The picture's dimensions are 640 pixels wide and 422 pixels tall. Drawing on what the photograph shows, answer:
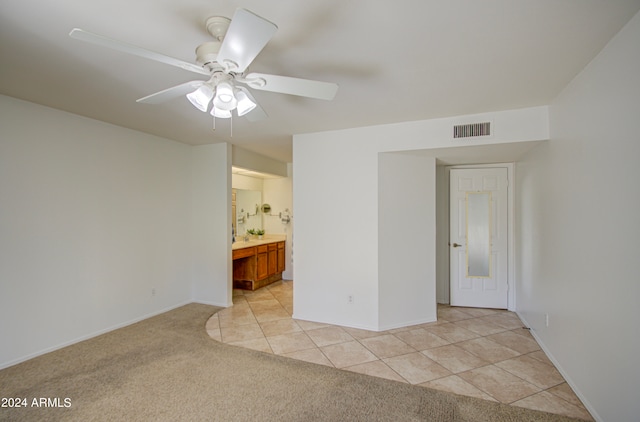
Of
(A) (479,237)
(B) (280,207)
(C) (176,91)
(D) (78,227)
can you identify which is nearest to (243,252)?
(B) (280,207)

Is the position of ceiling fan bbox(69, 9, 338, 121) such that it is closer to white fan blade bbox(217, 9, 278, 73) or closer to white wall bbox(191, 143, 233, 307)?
white fan blade bbox(217, 9, 278, 73)

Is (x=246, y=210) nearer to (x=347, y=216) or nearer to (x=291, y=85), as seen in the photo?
(x=347, y=216)

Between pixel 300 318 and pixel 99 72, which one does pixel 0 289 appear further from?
pixel 300 318

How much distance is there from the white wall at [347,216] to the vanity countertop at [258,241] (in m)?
1.51

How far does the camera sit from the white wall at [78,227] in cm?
275

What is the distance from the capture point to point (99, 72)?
2.20m

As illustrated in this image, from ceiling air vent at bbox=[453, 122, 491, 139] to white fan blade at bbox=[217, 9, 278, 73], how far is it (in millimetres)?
2593

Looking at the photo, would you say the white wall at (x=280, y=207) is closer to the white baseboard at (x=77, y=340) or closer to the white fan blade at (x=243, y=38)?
the white baseboard at (x=77, y=340)

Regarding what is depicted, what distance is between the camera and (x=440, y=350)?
9.97ft

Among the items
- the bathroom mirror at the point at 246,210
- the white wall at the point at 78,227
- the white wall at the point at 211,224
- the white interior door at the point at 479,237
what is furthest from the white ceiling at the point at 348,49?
the bathroom mirror at the point at 246,210

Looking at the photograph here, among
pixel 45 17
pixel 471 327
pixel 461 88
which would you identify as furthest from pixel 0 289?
pixel 471 327

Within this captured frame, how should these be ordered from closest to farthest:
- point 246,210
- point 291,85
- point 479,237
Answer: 1. point 291,85
2. point 479,237
3. point 246,210

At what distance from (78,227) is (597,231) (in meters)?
4.73

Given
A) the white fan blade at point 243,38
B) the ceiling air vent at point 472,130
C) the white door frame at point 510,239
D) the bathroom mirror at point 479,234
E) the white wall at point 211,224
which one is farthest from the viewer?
the white wall at point 211,224
